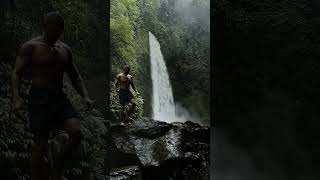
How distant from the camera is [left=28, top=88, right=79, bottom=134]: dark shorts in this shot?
5020 millimetres

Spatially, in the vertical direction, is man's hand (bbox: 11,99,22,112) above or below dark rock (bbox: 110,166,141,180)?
above

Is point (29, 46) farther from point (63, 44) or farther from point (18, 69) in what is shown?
point (63, 44)

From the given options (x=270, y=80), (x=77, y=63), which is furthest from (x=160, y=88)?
(x=270, y=80)

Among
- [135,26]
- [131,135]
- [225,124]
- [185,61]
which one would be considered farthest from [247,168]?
[185,61]

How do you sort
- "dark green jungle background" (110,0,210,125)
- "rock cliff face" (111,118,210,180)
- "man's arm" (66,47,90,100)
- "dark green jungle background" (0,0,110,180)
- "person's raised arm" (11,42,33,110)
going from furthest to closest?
"dark green jungle background" (110,0,210,125)
"rock cliff face" (111,118,210,180)
"man's arm" (66,47,90,100)
"dark green jungle background" (0,0,110,180)
"person's raised arm" (11,42,33,110)

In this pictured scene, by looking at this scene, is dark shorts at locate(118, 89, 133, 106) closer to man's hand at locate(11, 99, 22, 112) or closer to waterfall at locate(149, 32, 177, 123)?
waterfall at locate(149, 32, 177, 123)

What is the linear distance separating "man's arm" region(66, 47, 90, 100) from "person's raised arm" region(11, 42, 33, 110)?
0.52m

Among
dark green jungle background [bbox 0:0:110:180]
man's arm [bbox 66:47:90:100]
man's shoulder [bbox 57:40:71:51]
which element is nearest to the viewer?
dark green jungle background [bbox 0:0:110:180]

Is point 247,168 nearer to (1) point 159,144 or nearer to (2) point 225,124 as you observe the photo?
(2) point 225,124

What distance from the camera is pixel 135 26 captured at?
729 inches

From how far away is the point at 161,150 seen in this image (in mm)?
8602

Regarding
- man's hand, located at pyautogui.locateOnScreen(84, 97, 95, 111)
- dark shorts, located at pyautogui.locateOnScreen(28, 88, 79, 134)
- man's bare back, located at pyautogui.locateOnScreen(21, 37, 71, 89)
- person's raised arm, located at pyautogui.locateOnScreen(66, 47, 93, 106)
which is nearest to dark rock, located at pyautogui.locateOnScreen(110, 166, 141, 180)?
man's hand, located at pyautogui.locateOnScreen(84, 97, 95, 111)

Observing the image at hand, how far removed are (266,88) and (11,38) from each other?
2946mm

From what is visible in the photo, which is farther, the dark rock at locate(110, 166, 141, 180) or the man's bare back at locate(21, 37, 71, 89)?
the dark rock at locate(110, 166, 141, 180)
